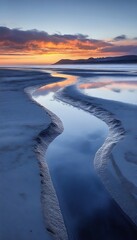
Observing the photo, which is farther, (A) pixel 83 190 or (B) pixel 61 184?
(B) pixel 61 184

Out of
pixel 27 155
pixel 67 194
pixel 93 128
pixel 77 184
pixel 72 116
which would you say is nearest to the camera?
pixel 67 194

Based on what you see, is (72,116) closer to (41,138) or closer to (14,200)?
(41,138)

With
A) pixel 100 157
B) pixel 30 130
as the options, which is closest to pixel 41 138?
pixel 30 130

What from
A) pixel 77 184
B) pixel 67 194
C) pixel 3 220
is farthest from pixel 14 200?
pixel 77 184

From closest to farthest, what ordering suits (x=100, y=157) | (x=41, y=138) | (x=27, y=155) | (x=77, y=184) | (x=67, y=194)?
1. (x=67, y=194)
2. (x=77, y=184)
3. (x=27, y=155)
4. (x=100, y=157)
5. (x=41, y=138)

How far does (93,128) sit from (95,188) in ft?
13.2

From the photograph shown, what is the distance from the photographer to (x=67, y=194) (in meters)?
4.62

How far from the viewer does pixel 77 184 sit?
197 inches

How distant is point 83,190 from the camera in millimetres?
4758

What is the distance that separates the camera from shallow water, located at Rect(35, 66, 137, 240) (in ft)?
12.0

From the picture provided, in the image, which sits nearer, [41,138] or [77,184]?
[77,184]

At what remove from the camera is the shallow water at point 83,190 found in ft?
12.0

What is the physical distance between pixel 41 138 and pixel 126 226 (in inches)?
149

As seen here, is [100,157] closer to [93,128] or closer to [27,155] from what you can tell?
[27,155]
